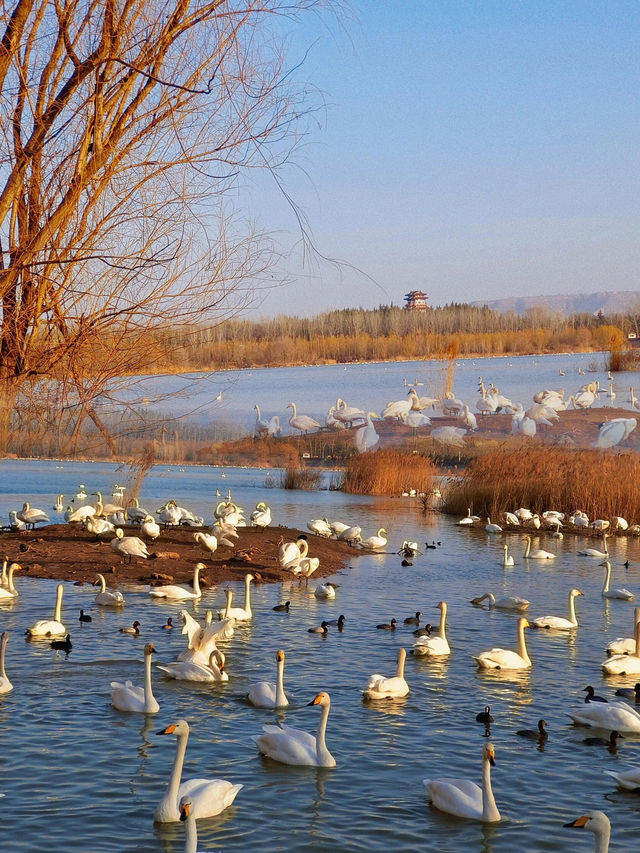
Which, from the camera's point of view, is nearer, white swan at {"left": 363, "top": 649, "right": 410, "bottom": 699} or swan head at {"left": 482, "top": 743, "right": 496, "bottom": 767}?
swan head at {"left": 482, "top": 743, "right": 496, "bottom": 767}

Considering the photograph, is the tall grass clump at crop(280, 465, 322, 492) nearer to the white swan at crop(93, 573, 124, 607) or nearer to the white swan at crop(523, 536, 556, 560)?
the white swan at crop(523, 536, 556, 560)

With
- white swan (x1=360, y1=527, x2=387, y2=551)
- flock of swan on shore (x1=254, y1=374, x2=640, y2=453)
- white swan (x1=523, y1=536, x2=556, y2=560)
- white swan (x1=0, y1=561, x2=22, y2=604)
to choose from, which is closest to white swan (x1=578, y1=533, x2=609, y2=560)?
white swan (x1=523, y1=536, x2=556, y2=560)

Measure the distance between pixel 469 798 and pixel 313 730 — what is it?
2.13 metres

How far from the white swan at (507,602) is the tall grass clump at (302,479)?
17668mm

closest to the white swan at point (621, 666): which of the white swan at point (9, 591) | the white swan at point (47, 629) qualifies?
the white swan at point (47, 629)

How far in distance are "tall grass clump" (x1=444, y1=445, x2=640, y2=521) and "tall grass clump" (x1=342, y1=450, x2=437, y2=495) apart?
120 inches

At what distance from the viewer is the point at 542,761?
850cm

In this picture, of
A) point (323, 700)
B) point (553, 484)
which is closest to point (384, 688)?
point (323, 700)

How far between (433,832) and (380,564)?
39.9 ft

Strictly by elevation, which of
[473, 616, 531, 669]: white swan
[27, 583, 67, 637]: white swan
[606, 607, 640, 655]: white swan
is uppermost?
[27, 583, 67, 637]: white swan

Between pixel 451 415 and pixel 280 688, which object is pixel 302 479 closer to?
pixel 451 415

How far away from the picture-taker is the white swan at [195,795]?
6902mm

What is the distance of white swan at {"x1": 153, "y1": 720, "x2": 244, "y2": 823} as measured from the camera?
690cm

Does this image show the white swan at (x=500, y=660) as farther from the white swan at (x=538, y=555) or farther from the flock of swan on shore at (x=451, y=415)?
the flock of swan on shore at (x=451, y=415)
